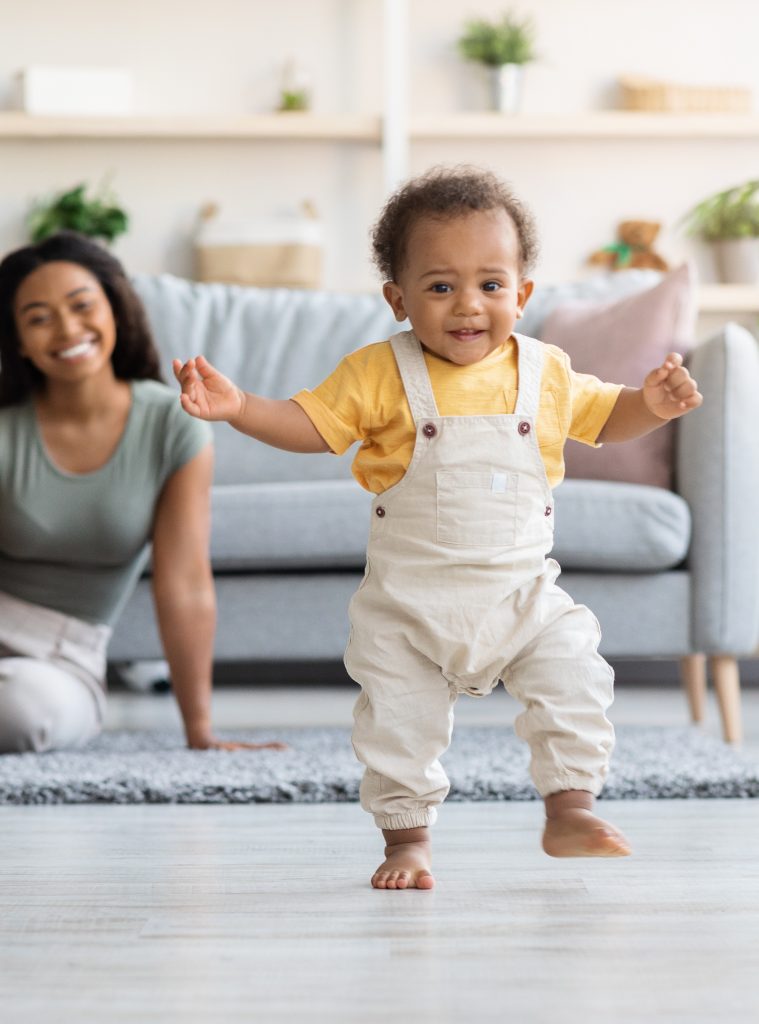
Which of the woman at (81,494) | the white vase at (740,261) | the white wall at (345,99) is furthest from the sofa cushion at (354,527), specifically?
the white wall at (345,99)

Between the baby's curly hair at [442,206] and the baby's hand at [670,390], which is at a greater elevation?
the baby's curly hair at [442,206]

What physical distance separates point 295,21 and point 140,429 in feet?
9.88

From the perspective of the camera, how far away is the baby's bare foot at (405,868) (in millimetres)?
1209

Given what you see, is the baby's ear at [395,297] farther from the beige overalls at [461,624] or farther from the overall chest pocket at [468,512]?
the overall chest pocket at [468,512]

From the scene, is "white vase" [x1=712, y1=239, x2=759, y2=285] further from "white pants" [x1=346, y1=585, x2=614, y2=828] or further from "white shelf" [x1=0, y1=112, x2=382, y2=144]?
"white pants" [x1=346, y1=585, x2=614, y2=828]

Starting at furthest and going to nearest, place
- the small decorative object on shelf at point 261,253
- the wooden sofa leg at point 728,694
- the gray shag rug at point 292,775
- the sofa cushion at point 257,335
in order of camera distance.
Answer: the small decorative object on shelf at point 261,253
the sofa cushion at point 257,335
the wooden sofa leg at point 728,694
the gray shag rug at point 292,775

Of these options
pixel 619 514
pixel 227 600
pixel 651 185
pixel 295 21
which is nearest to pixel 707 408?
pixel 619 514

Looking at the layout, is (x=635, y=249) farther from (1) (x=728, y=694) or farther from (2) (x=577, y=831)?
(2) (x=577, y=831)

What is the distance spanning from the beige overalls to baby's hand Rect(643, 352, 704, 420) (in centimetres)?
12

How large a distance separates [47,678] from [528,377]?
1069 millimetres

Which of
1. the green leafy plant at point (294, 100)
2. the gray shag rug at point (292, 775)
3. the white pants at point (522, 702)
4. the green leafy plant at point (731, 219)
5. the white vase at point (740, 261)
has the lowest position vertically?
the gray shag rug at point (292, 775)

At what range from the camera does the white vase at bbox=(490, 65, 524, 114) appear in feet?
14.9

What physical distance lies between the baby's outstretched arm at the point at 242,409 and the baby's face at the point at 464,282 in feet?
0.46

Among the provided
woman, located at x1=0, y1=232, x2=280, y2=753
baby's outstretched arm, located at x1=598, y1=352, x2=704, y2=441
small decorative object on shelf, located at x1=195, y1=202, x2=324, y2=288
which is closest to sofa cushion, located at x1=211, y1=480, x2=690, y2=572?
woman, located at x1=0, y1=232, x2=280, y2=753
